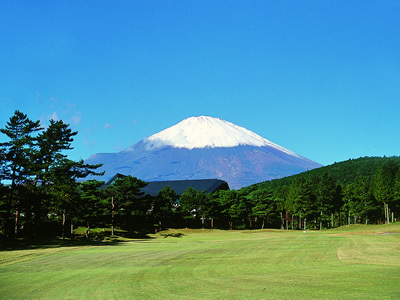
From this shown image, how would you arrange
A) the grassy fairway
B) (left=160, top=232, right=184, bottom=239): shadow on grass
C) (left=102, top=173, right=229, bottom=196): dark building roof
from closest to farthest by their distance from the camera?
the grassy fairway < (left=160, top=232, right=184, bottom=239): shadow on grass < (left=102, top=173, right=229, bottom=196): dark building roof

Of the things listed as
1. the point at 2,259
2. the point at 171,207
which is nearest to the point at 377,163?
the point at 171,207

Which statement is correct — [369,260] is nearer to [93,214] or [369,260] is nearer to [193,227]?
[93,214]

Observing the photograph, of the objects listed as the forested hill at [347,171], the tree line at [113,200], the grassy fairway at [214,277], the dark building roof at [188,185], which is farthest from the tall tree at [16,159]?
the forested hill at [347,171]

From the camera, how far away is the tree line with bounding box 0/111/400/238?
5319 centimetres

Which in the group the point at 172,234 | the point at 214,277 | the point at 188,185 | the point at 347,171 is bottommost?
the point at 172,234

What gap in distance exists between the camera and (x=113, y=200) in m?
65.3

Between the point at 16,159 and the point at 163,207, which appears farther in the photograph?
the point at 163,207

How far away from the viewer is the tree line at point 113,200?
53.2 m

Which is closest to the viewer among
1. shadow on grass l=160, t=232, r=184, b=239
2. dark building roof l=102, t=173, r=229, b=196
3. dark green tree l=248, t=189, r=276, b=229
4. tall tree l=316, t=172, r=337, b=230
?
shadow on grass l=160, t=232, r=184, b=239

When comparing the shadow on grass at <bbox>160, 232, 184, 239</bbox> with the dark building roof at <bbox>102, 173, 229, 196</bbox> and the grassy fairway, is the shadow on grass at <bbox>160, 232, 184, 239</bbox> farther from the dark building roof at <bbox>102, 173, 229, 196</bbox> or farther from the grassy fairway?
the grassy fairway

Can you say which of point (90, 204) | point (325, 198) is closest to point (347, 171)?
point (325, 198)

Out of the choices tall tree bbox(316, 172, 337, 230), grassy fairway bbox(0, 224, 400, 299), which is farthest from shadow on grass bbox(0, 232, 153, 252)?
tall tree bbox(316, 172, 337, 230)

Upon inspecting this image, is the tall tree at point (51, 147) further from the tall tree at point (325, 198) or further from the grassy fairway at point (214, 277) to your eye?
the tall tree at point (325, 198)

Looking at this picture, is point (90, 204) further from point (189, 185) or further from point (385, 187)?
point (385, 187)
